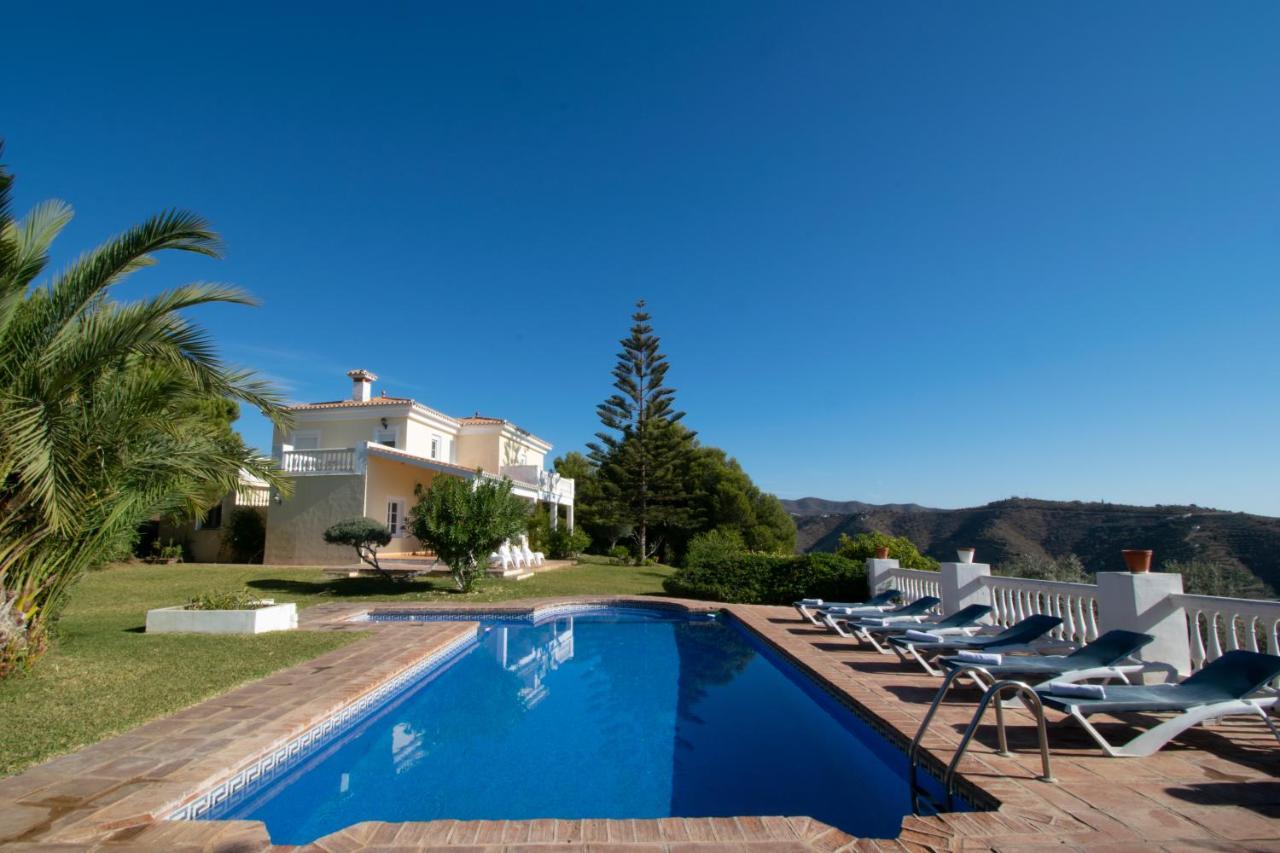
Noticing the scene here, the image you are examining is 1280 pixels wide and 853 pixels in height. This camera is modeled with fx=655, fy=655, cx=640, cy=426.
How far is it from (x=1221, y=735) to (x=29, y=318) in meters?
9.44

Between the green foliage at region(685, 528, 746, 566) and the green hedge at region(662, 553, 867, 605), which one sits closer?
the green hedge at region(662, 553, 867, 605)

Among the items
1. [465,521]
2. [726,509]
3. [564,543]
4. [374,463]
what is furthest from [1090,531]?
[374,463]

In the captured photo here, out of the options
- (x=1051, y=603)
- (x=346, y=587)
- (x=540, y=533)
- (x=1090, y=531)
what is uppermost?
(x=1090, y=531)

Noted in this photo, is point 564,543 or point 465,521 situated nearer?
point 465,521

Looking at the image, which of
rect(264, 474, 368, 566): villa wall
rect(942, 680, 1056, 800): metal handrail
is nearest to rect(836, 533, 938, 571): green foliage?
rect(942, 680, 1056, 800): metal handrail

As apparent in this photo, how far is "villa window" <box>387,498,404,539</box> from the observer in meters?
20.0

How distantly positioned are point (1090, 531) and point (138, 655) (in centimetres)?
2971

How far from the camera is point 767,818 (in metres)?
3.21

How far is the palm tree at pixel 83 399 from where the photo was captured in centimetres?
519

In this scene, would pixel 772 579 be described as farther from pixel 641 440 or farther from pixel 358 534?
pixel 641 440

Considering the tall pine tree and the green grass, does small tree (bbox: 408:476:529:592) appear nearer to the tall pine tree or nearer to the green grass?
the green grass

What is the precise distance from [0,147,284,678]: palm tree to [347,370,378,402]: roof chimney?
17550 millimetres

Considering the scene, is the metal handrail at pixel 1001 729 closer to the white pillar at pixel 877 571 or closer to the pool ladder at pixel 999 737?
the pool ladder at pixel 999 737

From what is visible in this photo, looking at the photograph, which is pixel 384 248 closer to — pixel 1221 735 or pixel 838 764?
pixel 838 764
